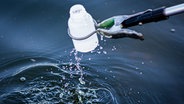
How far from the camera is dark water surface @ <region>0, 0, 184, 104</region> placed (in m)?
4.09

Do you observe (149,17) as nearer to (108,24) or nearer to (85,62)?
(108,24)

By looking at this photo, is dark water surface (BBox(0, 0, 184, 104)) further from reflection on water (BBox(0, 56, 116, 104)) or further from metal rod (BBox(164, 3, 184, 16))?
metal rod (BBox(164, 3, 184, 16))

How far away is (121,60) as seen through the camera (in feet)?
14.5

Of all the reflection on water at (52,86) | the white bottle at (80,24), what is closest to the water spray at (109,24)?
the white bottle at (80,24)

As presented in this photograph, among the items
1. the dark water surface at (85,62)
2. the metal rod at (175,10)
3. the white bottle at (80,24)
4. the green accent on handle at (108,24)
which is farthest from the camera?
the dark water surface at (85,62)

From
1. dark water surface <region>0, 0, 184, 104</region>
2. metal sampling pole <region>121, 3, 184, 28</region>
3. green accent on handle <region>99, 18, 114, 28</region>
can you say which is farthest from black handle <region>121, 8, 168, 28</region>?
dark water surface <region>0, 0, 184, 104</region>

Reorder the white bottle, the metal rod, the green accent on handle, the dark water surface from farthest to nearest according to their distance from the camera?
the dark water surface
the white bottle
the green accent on handle
the metal rod

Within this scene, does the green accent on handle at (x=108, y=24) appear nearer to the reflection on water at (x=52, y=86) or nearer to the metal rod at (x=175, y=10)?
the metal rod at (x=175, y=10)

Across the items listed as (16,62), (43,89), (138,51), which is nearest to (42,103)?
(43,89)

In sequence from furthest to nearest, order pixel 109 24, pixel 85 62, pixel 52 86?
1. pixel 85 62
2. pixel 52 86
3. pixel 109 24

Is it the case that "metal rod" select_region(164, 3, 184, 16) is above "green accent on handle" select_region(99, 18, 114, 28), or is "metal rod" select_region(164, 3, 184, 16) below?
below

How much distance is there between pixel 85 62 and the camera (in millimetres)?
4461

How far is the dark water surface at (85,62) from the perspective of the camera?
4.09 metres

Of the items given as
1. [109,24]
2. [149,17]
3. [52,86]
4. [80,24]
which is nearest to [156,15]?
[149,17]
